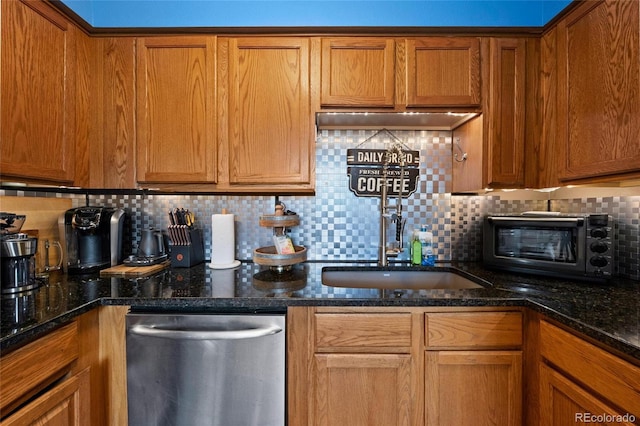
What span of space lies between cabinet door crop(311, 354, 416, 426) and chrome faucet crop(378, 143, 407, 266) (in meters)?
0.67

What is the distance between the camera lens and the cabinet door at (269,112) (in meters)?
1.56

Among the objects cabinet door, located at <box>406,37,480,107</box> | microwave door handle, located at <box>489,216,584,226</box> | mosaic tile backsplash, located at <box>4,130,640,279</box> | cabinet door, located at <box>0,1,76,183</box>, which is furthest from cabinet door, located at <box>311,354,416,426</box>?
cabinet door, located at <box>0,1,76,183</box>

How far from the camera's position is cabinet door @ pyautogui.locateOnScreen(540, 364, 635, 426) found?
85 cm

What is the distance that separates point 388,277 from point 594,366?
96 cm

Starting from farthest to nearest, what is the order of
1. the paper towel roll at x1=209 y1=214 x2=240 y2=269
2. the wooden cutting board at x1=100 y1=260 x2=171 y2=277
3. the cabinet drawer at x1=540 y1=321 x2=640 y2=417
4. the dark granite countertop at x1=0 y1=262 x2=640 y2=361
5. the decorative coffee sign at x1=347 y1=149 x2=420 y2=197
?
the decorative coffee sign at x1=347 y1=149 x2=420 y2=197
the paper towel roll at x1=209 y1=214 x2=240 y2=269
the wooden cutting board at x1=100 y1=260 x2=171 y2=277
the dark granite countertop at x1=0 y1=262 x2=640 y2=361
the cabinet drawer at x1=540 y1=321 x2=640 y2=417

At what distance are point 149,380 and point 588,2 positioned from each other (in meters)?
2.34

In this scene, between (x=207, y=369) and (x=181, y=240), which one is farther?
(x=181, y=240)

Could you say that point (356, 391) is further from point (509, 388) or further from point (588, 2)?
point (588, 2)

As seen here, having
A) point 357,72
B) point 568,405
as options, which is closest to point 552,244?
point 568,405

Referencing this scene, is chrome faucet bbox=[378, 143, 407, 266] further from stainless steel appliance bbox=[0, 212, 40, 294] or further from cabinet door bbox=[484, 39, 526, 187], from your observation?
stainless steel appliance bbox=[0, 212, 40, 294]

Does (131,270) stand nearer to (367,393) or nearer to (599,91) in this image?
(367,393)

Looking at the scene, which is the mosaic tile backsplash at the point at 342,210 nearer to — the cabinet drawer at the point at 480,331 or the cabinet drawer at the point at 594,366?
the cabinet drawer at the point at 480,331

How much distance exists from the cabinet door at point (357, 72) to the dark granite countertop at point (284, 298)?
0.93 m

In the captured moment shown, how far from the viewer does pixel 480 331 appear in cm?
120
